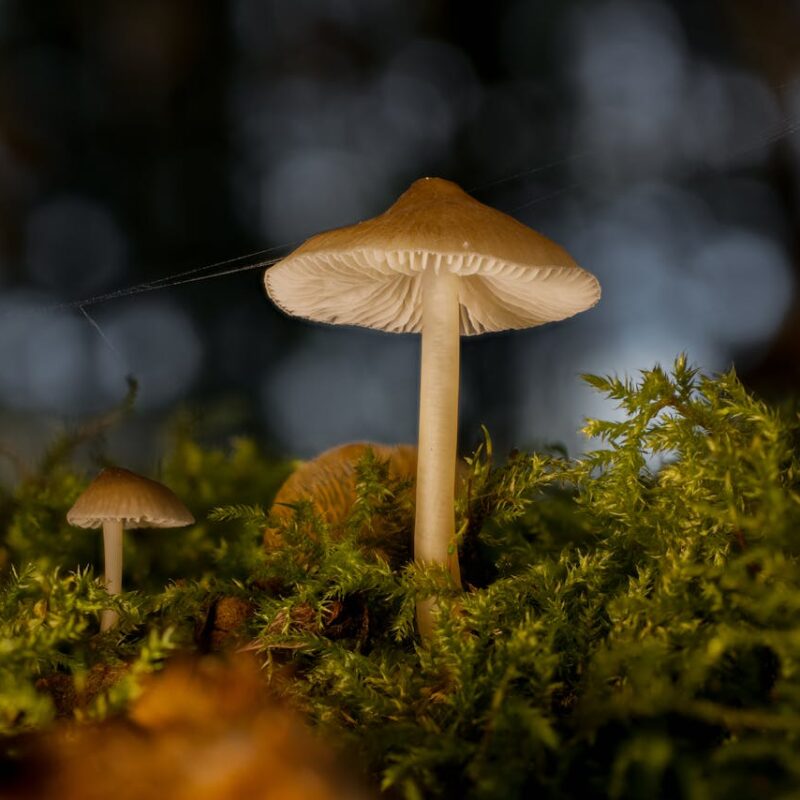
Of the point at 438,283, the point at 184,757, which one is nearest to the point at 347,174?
the point at 438,283

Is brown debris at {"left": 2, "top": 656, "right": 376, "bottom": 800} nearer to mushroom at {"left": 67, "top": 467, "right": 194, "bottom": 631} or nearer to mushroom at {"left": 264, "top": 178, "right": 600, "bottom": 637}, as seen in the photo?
mushroom at {"left": 264, "top": 178, "right": 600, "bottom": 637}

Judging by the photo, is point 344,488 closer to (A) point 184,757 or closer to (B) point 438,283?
(B) point 438,283

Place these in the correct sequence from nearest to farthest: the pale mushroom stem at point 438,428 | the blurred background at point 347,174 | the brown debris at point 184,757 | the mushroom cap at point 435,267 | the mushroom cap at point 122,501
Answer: the brown debris at point 184,757, the mushroom cap at point 435,267, the pale mushroom stem at point 438,428, the mushroom cap at point 122,501, the blurred background at point 347,174

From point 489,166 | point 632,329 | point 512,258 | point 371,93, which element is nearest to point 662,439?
point 512,258

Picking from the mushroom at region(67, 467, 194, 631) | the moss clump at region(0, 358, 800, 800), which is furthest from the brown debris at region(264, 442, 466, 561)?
the mushroom at region(67, 467, 194, 631)

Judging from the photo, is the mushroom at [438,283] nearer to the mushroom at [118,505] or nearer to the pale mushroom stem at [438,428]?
the pale mushroom stem at [438,428]

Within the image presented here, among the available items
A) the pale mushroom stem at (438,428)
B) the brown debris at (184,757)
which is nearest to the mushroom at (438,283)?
the pale mushroom stem at (438,428)

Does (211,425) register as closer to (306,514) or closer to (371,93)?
(306,514)
